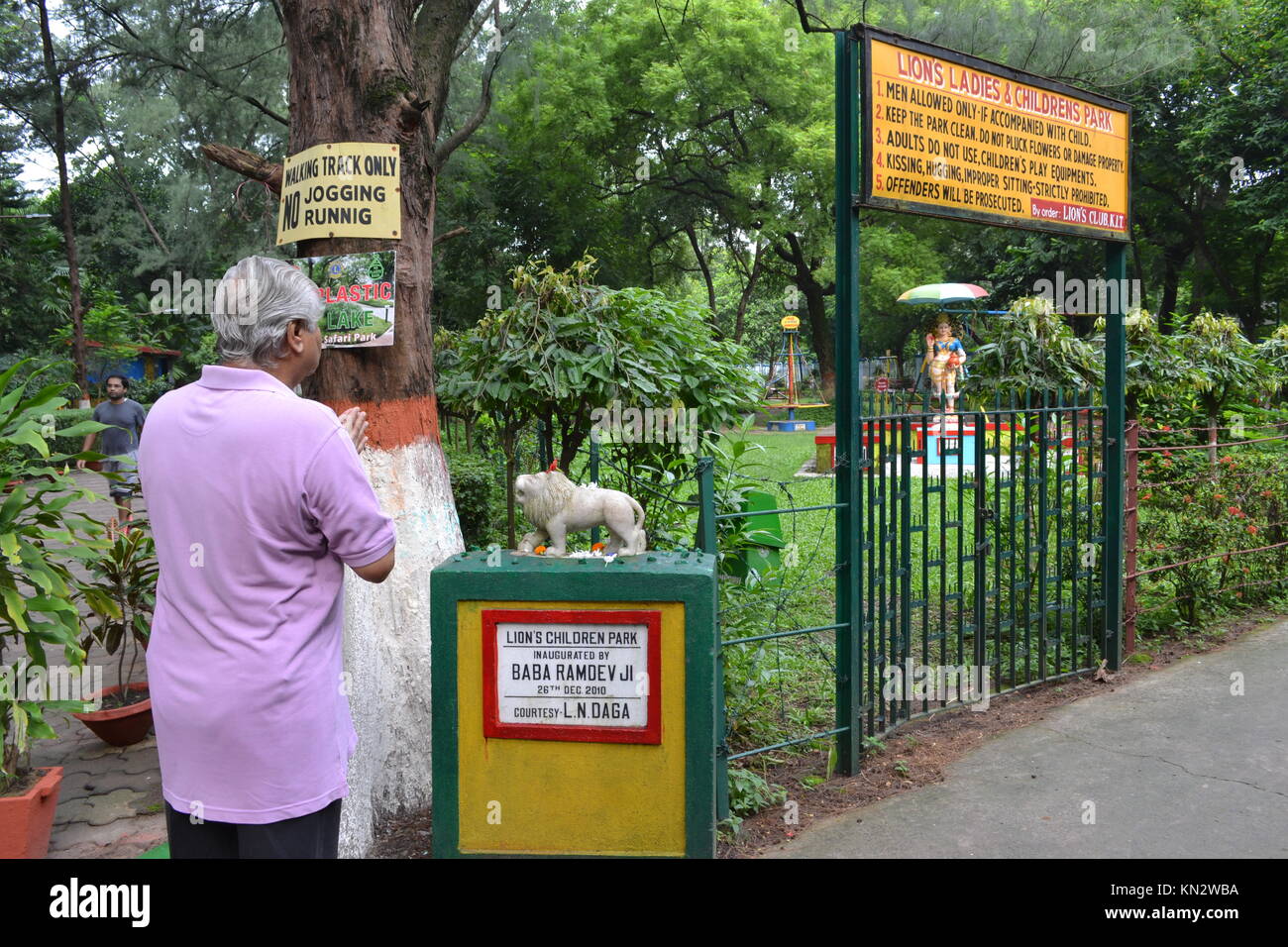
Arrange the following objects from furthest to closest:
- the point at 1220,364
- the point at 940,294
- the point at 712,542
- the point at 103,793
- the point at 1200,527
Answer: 1. the point at 940,294
2. the point at 1220,364
3. the point at 1200,527
4. the point at 103,793
5. the point at 712,542

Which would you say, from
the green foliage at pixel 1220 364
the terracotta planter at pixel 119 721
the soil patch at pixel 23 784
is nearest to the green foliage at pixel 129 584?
the terracotta planter at pixel 119 721

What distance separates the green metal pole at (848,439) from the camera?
471cm

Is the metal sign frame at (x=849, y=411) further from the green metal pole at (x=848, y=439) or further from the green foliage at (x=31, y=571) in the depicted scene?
the green foliage at (x=31, y=571)

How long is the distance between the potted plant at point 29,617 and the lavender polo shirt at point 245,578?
2.15m

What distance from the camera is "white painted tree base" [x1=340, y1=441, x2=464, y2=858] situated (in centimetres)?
414

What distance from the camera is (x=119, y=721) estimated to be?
5.67 m

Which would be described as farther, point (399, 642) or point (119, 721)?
point (119, 721)

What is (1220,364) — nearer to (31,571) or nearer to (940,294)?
(31,571)

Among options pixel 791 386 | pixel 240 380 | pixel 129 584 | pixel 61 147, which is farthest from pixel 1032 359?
pixel 791 386

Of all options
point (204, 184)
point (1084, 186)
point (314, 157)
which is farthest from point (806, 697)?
point (204, 184)

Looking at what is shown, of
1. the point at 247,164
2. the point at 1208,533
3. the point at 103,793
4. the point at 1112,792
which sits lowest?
the point at 103,793

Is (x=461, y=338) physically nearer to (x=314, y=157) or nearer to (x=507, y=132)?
(x=314, y=157)

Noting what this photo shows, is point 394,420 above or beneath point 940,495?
above

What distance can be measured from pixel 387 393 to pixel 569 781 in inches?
72.8
